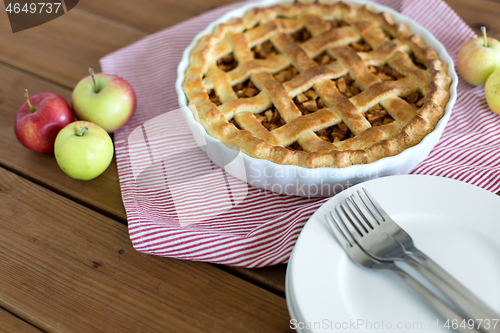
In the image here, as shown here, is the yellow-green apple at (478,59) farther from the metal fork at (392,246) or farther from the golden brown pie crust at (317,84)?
the metal fork at (392,246)

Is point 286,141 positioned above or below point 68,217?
above

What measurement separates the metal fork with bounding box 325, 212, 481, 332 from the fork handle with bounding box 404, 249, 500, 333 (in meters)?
0.02

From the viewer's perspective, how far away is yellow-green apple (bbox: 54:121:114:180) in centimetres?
103

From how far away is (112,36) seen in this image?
157 centimetres

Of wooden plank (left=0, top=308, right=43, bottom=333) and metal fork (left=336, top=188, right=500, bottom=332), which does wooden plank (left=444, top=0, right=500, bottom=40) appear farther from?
wooden plank (left=0, top=308, right=43, bottom=333)

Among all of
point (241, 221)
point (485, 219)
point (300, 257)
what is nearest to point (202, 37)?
point (241, 221)

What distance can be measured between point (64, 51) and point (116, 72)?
224mm

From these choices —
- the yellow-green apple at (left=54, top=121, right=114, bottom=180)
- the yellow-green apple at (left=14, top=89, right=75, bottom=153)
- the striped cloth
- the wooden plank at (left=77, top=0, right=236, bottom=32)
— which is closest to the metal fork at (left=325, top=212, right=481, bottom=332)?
the striped cloth

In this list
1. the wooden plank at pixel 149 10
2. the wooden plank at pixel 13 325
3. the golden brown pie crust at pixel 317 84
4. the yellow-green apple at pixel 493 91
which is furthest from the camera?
the wooden plank at pixel 149 10

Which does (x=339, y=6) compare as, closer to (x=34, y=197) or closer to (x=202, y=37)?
(x=202, y=37)

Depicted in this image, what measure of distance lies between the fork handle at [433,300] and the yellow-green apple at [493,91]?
0.68 m

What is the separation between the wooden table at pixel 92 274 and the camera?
0.81 metres

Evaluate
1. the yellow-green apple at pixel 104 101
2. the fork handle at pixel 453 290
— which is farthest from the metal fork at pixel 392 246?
the yellow-green apple at pixel 104 101

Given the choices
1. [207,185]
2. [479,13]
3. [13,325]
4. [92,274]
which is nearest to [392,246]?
[207,185]
